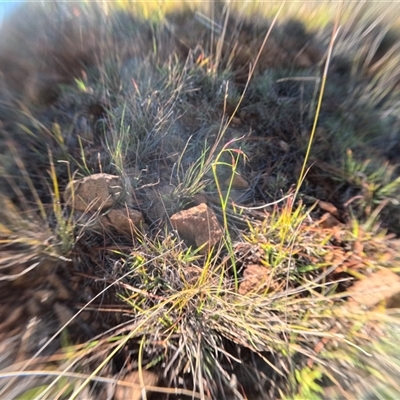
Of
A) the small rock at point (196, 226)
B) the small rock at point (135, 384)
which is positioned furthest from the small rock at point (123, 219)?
the small rock at point (135, 384)

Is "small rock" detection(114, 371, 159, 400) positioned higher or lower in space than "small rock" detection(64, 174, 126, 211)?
lower

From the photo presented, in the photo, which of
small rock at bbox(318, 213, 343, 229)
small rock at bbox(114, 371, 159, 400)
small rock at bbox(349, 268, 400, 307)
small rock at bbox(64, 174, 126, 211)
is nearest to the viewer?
small rock at bbox(114, 371, 159, 400)

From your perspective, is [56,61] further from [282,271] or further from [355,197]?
[355,197]

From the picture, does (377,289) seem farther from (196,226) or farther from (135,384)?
(135,384)

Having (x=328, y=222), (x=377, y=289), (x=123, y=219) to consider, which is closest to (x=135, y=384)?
(x=123, y=219)

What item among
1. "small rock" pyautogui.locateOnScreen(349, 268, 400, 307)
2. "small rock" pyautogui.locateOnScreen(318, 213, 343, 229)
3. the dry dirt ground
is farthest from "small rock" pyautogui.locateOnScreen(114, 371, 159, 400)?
"small rock" pyautogui.locateOnScreen(318, 213, 343, 229)

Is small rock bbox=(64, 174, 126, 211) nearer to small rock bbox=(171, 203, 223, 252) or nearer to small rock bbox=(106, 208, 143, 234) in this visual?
small rock bbox=(106, 208, 143, 234)

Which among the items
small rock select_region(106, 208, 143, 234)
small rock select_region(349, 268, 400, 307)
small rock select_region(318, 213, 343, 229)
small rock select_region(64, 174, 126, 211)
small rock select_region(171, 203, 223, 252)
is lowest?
small rock select_region(349, 268, 400, 307)

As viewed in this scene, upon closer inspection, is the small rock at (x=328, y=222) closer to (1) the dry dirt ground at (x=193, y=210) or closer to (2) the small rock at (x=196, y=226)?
(1) the dry dirt ground at (x=193, y=210)
